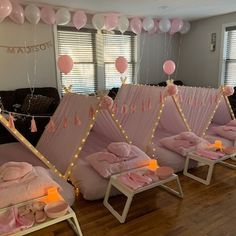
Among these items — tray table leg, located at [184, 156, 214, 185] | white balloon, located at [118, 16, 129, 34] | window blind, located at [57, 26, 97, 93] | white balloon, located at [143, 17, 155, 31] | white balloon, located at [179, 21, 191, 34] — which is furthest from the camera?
white balloon, located at [179, 21, 191, 34]

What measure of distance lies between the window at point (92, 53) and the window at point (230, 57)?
6.80ft

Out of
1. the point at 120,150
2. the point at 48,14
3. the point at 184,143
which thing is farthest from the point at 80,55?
the point at 120,150

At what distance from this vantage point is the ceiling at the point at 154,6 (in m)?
4.28

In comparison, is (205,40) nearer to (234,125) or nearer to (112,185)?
(234,125)

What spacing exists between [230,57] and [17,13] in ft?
14.6

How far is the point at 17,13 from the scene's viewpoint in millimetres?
4145

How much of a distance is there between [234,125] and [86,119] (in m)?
2.28

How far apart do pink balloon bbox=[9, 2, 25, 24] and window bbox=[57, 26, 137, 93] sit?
0.96 m

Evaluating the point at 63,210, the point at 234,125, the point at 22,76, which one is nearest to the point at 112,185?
the point at 63,210

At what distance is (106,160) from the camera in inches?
99.7

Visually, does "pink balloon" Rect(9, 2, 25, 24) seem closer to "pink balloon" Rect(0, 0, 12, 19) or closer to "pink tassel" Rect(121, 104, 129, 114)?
"pink balloon" Rect(0, 0, 12, 19)

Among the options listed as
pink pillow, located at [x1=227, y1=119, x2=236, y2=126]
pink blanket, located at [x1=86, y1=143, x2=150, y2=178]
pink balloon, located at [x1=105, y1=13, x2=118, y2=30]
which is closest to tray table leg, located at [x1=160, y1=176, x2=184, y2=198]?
pink blanket, located at [x1=86, y1=143, x2=150, y2=178]

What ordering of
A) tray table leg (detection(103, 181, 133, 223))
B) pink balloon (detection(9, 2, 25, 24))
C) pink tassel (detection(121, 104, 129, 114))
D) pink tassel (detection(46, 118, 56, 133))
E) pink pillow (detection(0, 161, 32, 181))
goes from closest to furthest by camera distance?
pink pillow (detection(0, 161, 32, 181)) → tray table leg (detection(103, 181, 133, 223)) → pink tassel (detection(46, 118, 56, 133)) → pink tassel (detection(121, 104, 129, 114)) → pink balloon (detection(9, 2, 25, 24))

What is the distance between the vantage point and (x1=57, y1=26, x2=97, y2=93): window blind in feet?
17.2
